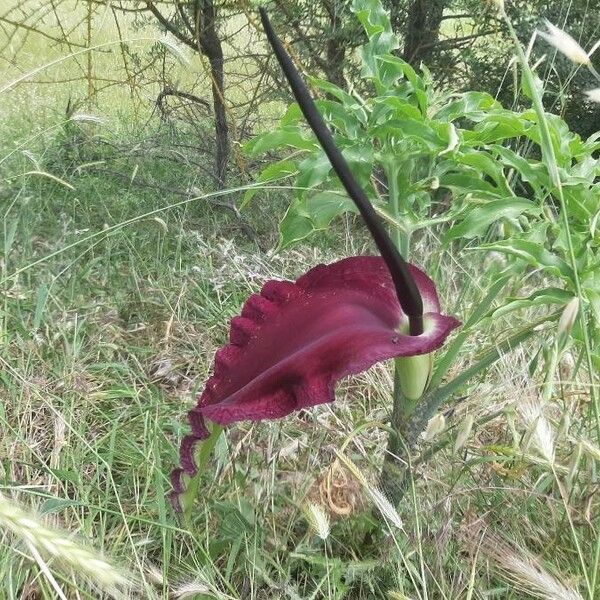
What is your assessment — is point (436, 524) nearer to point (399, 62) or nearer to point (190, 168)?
point (399, 62)

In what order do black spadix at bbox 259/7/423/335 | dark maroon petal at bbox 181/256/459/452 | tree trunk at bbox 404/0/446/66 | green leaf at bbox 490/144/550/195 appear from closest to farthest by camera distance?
black spadix at bbox 259/7/423/335, dark maroon petal at bbox 181/256/459/452, green leaf at bbox 490/144/550/195, tree trunk at bbox 404/0/446/66

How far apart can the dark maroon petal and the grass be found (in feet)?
0.36

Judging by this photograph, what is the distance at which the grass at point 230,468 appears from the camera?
2.12 ft

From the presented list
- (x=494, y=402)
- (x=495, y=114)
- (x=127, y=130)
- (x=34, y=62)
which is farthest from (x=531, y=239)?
(x=34, y=62)

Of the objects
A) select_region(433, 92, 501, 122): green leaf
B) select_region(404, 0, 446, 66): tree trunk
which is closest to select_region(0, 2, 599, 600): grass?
select_region(433, 92, 501, 122): green leaf

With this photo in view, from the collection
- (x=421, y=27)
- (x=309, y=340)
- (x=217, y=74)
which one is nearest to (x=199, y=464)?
(x=309, y=340)

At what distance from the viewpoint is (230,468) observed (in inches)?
32.0

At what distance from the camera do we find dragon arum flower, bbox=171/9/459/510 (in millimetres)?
480

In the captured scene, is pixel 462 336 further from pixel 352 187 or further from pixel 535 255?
pixel 352 187

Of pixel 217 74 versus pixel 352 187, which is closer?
pixel 352 187

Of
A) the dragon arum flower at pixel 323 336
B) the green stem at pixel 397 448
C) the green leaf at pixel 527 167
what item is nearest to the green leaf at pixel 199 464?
the dragon arum flower at pixel 323 336

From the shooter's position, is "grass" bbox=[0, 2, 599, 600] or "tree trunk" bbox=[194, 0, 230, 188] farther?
"tree trunk" bbox=[194, 0, 230, 188]

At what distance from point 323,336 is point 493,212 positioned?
0.18 m

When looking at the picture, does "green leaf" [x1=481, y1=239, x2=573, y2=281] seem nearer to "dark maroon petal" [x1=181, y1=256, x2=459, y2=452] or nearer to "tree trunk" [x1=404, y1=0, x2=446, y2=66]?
"dark maroon petal" [x1=181, y1=256, x2=459, y2=452]
